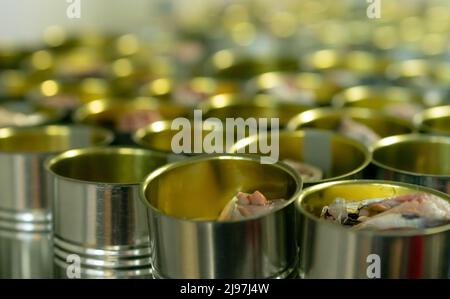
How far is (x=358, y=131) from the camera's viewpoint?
1129 millimetres

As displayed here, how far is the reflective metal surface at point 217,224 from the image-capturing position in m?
0.73

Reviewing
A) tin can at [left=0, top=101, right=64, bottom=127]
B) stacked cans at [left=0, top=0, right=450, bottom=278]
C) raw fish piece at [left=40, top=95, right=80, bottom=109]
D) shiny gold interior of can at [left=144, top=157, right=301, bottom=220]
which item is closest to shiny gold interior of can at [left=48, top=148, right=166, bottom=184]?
stacked cans at [left=0, top=0, right=450, bottom=278]

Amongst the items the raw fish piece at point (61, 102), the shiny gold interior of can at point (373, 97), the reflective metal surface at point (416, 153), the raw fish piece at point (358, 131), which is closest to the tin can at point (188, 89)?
the raw fish piece at point (61, 102)

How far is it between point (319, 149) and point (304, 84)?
487 millimetres

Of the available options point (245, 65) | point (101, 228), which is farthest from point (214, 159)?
point (245, 65)

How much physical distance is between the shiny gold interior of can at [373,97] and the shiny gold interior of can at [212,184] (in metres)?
0.50

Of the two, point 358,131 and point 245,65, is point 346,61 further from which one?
point 358,131

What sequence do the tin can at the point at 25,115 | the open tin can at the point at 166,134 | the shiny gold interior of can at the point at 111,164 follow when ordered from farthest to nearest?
the tin can at the point at 25,115, the open tin can at the point at 166,134, the shiny gold interior of can at the point at 111,164

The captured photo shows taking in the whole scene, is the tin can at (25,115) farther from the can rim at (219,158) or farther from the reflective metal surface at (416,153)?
the reflective metal surface at (416,153)

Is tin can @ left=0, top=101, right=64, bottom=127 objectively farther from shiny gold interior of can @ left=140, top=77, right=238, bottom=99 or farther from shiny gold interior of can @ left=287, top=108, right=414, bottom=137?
shiny gold interior of can @ left=287, top=108, right=414, bottom=137

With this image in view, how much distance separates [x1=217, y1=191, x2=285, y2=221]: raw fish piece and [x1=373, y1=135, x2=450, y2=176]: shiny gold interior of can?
0.82 ft

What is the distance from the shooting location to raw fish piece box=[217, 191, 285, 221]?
0.81 metres

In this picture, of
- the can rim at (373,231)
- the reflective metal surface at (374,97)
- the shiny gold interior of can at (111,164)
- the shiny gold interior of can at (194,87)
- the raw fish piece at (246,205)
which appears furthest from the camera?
the shiny gold interior of can at (194,87)

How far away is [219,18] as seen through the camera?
2365 mm
